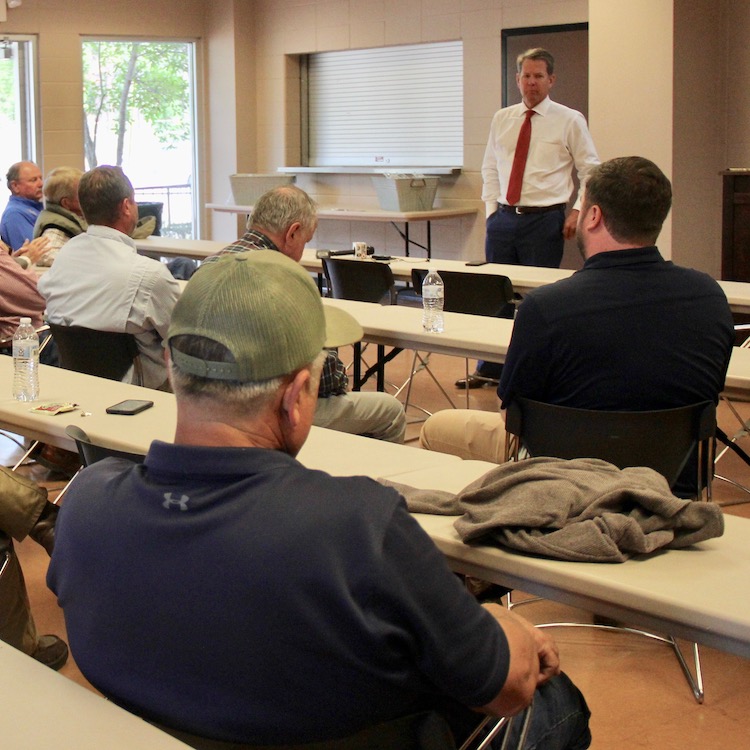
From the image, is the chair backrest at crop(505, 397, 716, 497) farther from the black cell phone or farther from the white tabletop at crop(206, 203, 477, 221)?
the white tabletop at crop(206, 203, 477, 221)

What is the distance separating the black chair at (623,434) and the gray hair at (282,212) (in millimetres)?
1385

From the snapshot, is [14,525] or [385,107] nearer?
[14,525]

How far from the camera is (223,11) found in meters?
11.0

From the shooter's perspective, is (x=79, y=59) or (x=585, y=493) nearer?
(x=585, y=493)

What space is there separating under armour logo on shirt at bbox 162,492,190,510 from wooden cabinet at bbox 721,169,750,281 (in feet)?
20.5

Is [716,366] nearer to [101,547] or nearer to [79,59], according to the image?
[101,547]

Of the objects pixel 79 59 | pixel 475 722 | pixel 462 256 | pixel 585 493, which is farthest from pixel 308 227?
pixel 79 59

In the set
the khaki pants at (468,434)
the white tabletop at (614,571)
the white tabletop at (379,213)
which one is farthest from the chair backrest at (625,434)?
the white tabletop at (379,213)

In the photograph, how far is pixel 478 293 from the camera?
5199mm

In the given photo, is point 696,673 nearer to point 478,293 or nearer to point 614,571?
point 614,571

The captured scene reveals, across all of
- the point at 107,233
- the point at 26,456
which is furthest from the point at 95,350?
the point at 26,456

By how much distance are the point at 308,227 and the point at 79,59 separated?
765 centimetres

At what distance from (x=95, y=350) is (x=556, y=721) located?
2.75m

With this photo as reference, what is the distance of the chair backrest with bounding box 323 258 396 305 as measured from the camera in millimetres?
5547
